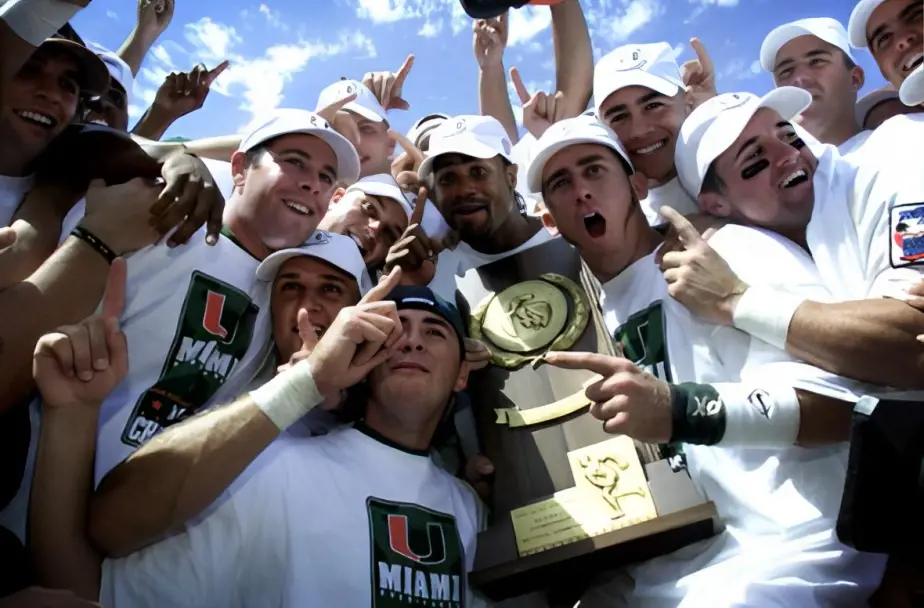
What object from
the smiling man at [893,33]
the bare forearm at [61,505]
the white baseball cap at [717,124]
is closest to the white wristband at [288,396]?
the bare forearm at [61,505]

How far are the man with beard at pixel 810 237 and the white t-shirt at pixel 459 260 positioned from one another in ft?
3.34

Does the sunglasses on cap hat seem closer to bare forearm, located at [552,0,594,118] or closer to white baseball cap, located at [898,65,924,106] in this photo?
white baseball cap, located at [898,65,924,106]

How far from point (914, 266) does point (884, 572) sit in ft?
3.69

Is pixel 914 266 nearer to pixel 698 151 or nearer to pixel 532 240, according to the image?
pixel 698 151

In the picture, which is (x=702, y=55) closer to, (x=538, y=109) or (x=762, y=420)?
(x=538, y=109)

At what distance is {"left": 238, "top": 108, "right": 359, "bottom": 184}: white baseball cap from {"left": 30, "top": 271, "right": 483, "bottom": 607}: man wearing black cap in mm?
1209

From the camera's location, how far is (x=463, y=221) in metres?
4.02

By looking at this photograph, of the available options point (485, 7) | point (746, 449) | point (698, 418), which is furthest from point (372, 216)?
point (746, 449)

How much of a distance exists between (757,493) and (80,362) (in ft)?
7.99

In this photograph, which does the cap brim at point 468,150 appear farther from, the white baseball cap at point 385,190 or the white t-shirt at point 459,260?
the white t-shirt at point 459,260

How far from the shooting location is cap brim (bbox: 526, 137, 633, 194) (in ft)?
11.1

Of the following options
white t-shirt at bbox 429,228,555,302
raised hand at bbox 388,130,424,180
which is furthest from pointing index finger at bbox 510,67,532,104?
white t-shirt at bbox 429,228,555,302

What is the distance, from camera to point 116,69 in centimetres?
376

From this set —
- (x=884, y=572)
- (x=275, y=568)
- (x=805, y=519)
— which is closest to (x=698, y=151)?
(x=805, y=519)
